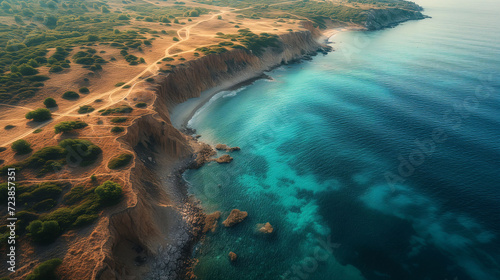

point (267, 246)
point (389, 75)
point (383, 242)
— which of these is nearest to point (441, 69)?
point (389, 75)

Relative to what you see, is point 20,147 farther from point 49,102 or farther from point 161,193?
point 161,193

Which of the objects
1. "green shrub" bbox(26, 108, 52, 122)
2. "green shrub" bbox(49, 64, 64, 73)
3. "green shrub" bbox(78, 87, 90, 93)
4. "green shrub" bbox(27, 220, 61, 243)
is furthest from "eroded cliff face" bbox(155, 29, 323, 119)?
"green shrub" bbox(27, 220, 61, 243)

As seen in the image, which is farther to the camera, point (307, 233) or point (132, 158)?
point (132, 158)

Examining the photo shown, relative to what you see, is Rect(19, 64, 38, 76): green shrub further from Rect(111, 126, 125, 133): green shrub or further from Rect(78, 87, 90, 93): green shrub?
Rect(111, 126, 125, 133): green shrub

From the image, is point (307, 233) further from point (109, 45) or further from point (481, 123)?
point (109, 45)

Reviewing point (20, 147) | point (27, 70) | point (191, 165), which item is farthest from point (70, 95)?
point (191, 165)

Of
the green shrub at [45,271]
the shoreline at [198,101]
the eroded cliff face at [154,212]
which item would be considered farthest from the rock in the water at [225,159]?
the green shrub at [45,271]
